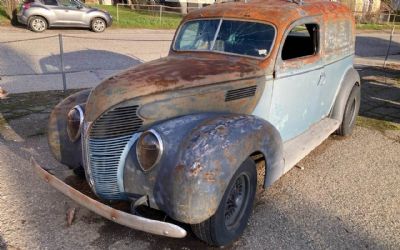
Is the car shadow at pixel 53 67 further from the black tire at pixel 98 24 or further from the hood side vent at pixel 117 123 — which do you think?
the hood side vent at pixel 117 123

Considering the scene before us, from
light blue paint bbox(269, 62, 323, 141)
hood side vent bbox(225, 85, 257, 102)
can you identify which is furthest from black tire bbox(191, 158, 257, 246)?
light blue paint bbox(269, 62, 323, 141)

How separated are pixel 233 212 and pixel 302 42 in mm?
2920

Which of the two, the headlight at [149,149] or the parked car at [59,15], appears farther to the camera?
the parked car at [59,15]

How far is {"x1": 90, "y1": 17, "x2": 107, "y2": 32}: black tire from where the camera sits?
17203 millimetres

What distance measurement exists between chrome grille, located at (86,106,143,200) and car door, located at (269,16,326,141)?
1704 millimetres

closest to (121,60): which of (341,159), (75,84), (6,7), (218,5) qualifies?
(75,84)

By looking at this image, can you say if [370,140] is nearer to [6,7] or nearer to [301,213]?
[301,213]

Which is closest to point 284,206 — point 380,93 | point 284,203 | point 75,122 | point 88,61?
point 284,203

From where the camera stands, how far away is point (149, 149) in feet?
9.59

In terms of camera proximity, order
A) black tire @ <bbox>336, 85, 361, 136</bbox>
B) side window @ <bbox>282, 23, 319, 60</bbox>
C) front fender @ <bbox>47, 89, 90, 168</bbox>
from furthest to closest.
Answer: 1. black tire @ <bbox>336, 85, 361, 136</bbox>
2. side window @ <bbox>282, 23, 319, 60</bbox>
3. front fender @ <bbox>47, 89, 90, 168</bbox>

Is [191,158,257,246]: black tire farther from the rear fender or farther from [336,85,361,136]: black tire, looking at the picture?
[336,85,361,136]: black tire

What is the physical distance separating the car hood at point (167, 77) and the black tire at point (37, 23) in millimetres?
13364

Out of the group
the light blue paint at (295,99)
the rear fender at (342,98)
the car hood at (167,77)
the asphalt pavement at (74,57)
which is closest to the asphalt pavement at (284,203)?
the rear fender at (342,98)

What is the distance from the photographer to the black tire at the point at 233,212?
304 centimetres
